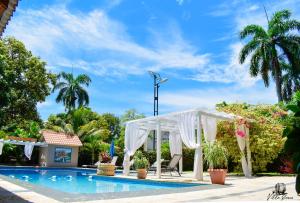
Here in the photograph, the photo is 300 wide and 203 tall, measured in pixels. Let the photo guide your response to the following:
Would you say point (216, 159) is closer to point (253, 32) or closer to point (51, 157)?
point (253, 32)

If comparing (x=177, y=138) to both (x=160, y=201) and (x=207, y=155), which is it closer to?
(x=207, y=155)

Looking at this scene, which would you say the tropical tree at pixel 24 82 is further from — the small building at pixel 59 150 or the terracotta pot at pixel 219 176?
the terracotta pot at pixel 219 176

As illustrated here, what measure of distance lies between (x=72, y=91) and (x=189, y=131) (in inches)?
1064

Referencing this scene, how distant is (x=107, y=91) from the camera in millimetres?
33781

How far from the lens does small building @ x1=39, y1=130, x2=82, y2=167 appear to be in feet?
83.3

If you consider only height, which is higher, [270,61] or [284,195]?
[270,61]

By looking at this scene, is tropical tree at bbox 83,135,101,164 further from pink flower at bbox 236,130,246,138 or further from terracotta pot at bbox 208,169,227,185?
terracotta pot at bbox 208,169,227,185

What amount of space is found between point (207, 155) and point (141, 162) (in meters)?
4.72

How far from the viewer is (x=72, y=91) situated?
37.7m

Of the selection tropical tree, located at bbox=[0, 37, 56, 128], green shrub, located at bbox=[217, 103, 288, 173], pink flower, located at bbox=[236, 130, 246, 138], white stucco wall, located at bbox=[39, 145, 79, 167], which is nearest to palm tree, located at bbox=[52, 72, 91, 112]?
tropical tree, located at bbox=[0, 37, 56, 128]

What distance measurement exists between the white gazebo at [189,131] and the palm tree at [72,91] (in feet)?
72.3

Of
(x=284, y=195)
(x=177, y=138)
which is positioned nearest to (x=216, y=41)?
(x=177, y=138)

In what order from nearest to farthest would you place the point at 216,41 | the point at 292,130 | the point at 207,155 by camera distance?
the point at 292,130
the point at 207,155
the point at 216,41

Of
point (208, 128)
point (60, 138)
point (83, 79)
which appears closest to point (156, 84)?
point (208, 128)
